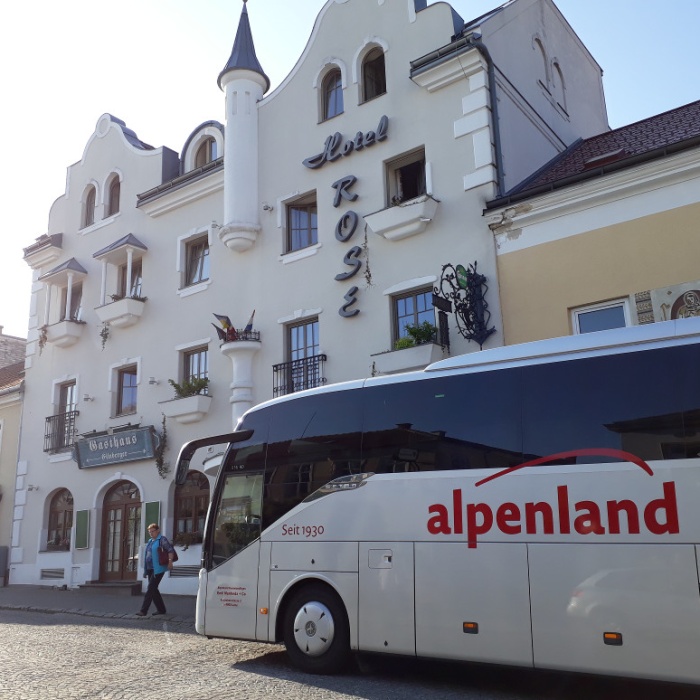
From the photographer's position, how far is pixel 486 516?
26.7 ft

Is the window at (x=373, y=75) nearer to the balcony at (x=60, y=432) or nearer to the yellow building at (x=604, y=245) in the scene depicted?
the yellow building at (x=604, y=245)

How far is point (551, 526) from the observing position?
7.75 m

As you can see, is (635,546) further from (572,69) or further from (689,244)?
(572,69)

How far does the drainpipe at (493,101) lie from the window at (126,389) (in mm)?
12050

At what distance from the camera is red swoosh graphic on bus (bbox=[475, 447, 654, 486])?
7355mm

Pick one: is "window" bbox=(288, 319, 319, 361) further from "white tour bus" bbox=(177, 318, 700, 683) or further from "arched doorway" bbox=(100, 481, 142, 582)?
"white tour bus" bbox=(177, 318, 700, 683)

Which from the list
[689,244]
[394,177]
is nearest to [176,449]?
[394,177]

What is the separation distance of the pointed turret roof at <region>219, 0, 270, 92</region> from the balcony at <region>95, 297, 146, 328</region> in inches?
263

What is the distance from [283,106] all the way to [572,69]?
341 inches

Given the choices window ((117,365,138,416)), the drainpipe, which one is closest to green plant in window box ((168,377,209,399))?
window ((117,365,138,416))

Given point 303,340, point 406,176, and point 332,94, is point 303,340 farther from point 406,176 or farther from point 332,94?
point 332,94

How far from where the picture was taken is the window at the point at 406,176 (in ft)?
56.9

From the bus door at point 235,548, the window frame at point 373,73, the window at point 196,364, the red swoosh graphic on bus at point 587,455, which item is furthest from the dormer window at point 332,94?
the red swoosh graphic on bus at point 587,455

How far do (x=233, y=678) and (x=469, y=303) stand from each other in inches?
337
